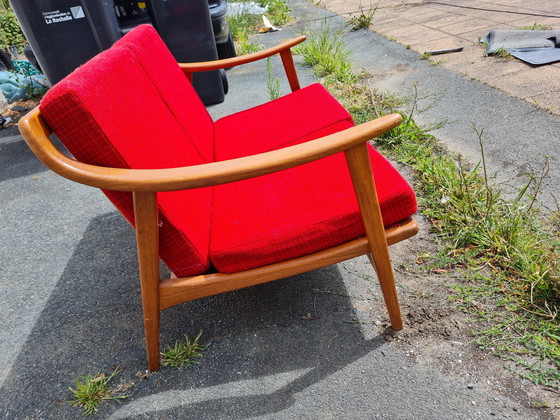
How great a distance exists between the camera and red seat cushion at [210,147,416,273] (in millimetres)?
1470

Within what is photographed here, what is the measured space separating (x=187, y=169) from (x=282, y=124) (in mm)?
1054

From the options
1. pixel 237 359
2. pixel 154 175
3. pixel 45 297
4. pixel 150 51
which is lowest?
pixel 237 359

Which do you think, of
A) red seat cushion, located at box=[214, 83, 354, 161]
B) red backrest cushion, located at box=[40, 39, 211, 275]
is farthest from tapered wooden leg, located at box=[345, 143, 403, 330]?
red seat cushion, located at box=[214, 83, 354, 161]

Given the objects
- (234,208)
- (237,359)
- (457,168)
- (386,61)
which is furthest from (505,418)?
(386,61)

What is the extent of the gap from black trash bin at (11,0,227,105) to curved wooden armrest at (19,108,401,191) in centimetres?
250

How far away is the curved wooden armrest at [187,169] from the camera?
1240mm

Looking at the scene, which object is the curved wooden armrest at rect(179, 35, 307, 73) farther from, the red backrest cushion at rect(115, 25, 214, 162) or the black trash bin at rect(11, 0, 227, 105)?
the black trash bin at rect(11, 0, 227, 105)

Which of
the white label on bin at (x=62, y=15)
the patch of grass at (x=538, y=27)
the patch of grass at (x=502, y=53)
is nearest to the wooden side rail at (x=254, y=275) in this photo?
the white label on bin at (x=62, y=15)

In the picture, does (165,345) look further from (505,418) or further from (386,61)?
(386,61)

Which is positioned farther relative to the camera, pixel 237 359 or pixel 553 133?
pixel 553 133

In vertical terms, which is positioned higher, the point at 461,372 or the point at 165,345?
the point at 165,345

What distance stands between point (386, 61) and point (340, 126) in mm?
2810

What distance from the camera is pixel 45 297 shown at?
2.16 m

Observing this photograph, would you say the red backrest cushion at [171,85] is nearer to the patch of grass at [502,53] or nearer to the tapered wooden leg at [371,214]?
the tapered wooden leg at [371,214]
